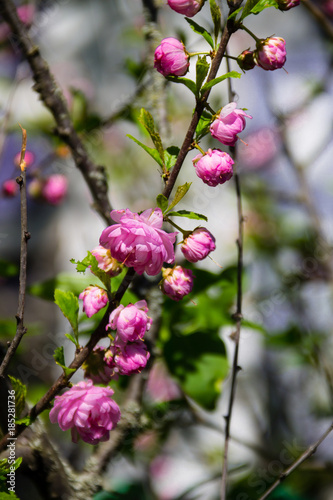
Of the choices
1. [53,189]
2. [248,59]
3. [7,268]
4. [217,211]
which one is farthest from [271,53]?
[217,211]

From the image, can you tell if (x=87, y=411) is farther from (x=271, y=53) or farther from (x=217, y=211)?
(x=217, y=211)

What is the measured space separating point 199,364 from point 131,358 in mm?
221

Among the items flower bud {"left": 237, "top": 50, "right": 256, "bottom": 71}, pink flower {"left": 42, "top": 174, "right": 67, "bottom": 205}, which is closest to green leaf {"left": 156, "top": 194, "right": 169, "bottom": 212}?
flower bud {"left": 237, "top": 50, "right": 256, "bottom": 71}

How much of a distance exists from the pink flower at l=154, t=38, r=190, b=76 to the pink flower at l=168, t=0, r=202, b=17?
3 centimetres

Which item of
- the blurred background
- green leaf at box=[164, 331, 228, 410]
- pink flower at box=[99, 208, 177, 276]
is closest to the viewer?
pink flower at box=[99, 208, 177, 276]

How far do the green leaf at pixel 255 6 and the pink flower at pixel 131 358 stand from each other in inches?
8.3

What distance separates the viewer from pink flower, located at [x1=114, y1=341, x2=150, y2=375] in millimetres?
300

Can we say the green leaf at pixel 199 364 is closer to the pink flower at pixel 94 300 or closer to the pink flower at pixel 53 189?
the pink flower at pixel 94 300

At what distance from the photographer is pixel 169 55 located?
31 centimetres

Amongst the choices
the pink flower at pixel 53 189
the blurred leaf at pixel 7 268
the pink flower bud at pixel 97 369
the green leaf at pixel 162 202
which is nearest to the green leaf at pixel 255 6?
the green leaf at pixel 162 202

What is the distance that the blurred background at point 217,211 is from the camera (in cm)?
85

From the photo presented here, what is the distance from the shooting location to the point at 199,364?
20.1 inches

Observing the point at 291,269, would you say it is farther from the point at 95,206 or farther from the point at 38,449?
the point at 38,449

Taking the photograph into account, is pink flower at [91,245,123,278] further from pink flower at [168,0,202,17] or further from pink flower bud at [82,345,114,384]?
pink flower at [168,0,202,17]
